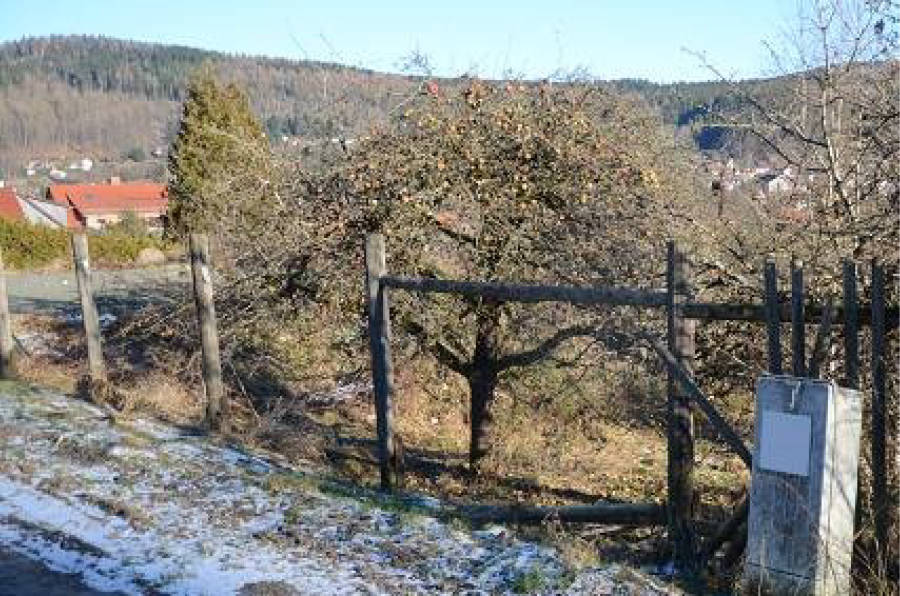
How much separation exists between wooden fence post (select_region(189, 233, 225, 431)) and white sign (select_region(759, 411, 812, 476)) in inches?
205

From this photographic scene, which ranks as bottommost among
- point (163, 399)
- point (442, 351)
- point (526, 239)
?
point (163, 399)

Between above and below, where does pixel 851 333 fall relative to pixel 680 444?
above

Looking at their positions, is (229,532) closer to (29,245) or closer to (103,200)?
(29,245)

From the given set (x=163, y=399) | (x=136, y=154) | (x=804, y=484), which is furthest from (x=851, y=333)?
(x=136, y=154)

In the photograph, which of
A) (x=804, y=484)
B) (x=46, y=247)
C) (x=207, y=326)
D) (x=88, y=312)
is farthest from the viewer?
(x=46, y=247)

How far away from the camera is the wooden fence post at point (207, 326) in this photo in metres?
8.16

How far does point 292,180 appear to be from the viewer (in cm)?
934

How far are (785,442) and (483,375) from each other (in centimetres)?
534

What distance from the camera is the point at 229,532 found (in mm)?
5328

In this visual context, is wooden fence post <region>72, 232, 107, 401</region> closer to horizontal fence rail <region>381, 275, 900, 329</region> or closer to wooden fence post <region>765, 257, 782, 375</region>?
horizontal fence rail <region>381, 275, 900, 329</region>

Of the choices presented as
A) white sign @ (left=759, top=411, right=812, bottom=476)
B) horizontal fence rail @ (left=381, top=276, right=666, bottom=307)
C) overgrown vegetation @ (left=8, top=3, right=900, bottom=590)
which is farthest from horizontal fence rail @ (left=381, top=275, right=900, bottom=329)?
overgrown vegetation @ (left=8, top=3, right=900, bottom=590)

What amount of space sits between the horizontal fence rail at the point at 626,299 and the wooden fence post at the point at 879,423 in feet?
0.50

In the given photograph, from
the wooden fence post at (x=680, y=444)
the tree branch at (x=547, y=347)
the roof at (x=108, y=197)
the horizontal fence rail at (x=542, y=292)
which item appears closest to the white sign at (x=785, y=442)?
the wooden fence post at (x=680, y=444)

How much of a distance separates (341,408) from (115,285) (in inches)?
360
